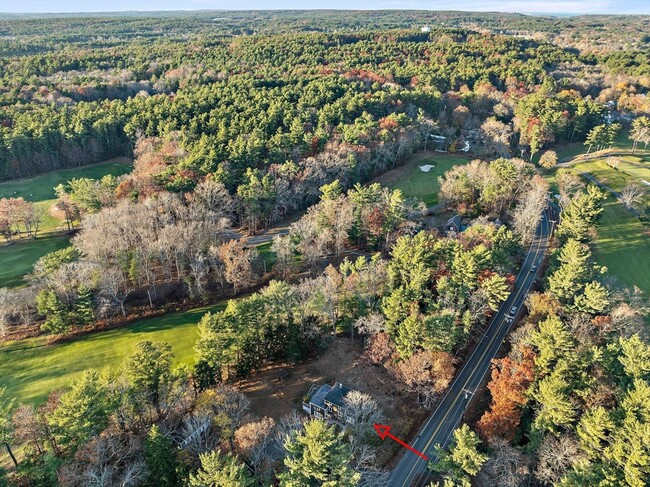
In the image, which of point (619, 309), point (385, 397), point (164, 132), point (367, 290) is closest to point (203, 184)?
point (164, 132)

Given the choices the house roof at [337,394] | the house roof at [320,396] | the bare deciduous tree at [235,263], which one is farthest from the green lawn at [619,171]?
the house roof at [320,396]

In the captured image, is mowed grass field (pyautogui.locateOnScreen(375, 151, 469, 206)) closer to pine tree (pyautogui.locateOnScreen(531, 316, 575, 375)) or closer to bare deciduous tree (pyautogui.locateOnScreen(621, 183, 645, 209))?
bare deciduous tree (pyautogui.locateOnScreen(621, 183, 645, 209))

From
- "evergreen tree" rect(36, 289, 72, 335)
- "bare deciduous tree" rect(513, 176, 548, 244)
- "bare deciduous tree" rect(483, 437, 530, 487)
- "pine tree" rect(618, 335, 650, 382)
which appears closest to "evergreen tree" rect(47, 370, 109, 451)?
"evergreen tree" rect(36, 289, 72, 335)

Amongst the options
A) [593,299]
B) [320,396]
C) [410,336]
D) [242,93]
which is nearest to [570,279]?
[593,299]

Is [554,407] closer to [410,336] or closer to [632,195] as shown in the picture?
[410,336]

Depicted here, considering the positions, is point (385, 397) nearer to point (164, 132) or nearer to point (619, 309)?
point (619, 309)

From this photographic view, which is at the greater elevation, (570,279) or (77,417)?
(77,417)
